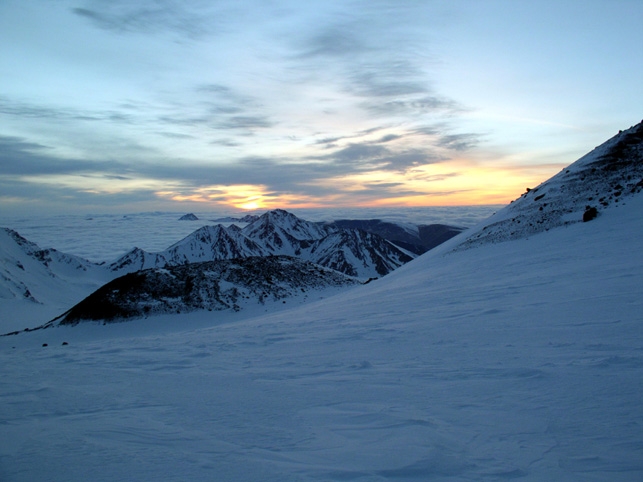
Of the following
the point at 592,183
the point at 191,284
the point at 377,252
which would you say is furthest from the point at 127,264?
the point at 592,183

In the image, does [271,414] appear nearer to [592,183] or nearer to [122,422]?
[122,422]

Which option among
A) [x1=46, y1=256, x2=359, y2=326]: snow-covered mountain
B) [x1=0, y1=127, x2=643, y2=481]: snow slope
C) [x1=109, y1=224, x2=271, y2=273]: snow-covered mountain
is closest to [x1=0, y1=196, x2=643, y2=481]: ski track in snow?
[x1=0, y1=127, x2=643, y2=481]: snow slope

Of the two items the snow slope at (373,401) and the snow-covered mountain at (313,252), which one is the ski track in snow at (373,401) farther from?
the snow-covered mountain at (313,252)

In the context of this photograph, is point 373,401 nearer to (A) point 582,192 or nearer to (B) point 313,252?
(A) point 582,192

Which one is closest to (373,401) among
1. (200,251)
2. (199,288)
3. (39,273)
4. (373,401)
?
(373,401)

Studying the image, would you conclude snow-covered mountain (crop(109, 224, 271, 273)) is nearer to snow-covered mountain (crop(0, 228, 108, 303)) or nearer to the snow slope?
snow-covered mountain (crop(0, 228, 108, 303))

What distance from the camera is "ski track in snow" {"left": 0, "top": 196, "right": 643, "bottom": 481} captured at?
3.72m

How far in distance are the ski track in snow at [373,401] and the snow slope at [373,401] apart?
0.03 m

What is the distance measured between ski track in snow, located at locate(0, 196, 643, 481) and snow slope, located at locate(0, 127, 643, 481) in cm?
3

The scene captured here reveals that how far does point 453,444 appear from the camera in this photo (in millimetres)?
3906

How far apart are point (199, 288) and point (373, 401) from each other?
1193 inches

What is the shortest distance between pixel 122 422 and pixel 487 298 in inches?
428

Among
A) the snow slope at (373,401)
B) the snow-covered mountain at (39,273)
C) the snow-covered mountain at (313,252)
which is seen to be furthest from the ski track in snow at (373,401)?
the snow-covered mountain at (313,252)

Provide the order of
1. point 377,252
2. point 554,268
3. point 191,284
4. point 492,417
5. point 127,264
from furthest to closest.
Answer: point 377,252 < point 127,264 < point 191,284 < point 554,268 < point 492,417
